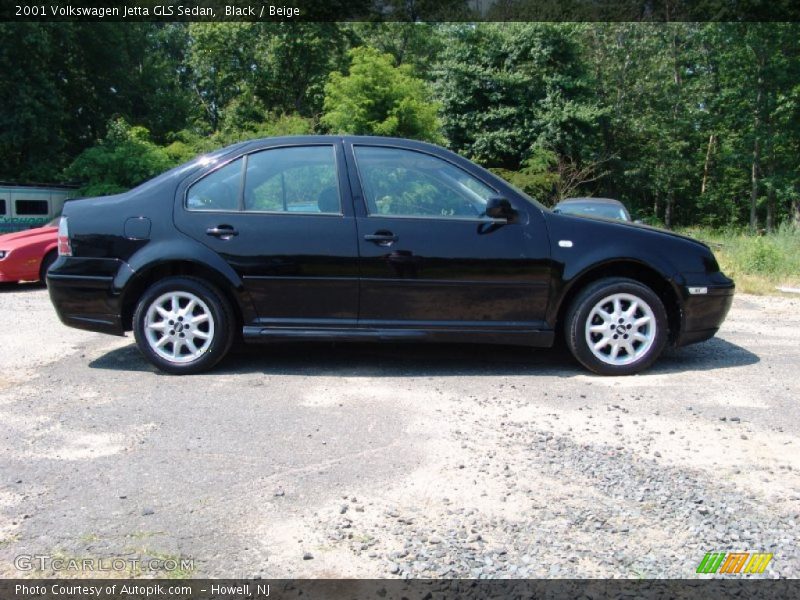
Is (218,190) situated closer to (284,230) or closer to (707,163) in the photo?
(284,230)

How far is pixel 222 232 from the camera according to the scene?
4918 mm

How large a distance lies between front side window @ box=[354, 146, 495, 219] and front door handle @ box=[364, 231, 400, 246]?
17cm

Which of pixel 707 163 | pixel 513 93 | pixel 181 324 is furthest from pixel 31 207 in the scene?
pixel 707 163

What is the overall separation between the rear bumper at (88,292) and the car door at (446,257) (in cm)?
187

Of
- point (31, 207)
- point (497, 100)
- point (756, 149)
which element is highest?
point (497, 100)

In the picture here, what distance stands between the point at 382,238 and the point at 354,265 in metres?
0.29

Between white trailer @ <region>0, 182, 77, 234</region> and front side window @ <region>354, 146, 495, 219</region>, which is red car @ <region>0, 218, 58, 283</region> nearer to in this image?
white trailer @ <region>0, 182, 77, 234</region>

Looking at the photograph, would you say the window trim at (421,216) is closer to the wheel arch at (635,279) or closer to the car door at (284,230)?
the car door at (284,230)

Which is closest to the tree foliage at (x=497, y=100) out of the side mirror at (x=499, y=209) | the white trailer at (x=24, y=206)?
the white trailer at (x=24, y=206)

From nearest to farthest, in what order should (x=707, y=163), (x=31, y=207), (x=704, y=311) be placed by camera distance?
1. (x=704, y=311)
2. (x=31, y=207)
3. (x=707, y=163)

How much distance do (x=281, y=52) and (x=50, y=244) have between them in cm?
2647

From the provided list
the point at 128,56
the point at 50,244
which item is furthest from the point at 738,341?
the point at 128,56

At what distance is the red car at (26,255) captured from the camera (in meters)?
10.3

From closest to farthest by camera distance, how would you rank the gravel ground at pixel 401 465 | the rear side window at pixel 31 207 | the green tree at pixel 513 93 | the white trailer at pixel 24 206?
the gravel ground at pixel 401 465 → the white trailer at pixel 24 206 → the rear side window at pixel 31 207 → the green tree at pixel 513 93
